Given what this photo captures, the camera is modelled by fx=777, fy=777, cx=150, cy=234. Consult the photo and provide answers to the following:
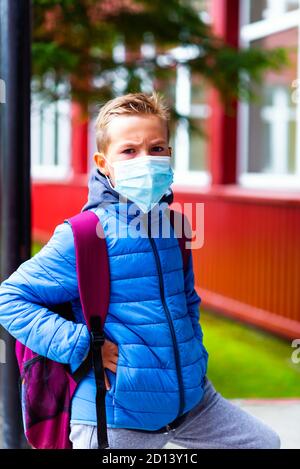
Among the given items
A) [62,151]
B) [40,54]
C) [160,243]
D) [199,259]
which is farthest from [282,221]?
[62,151]

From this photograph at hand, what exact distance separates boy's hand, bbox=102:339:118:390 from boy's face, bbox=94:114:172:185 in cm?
48

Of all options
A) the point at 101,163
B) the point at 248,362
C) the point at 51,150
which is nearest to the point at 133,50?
the point at 248,362

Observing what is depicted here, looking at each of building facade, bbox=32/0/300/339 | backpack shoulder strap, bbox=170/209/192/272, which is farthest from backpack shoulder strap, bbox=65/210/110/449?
building facade, bbox=32/0/300/339

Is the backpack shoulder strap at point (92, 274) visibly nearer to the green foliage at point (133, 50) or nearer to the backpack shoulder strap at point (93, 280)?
the backpack shoulder strap at point (93, 280)

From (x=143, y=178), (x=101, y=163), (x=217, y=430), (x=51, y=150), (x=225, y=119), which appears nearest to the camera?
(x=143, y=178)

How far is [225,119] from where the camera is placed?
8438 mm

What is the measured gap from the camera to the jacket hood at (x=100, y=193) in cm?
204

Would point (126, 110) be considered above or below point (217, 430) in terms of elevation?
above

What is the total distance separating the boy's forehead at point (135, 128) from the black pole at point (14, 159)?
146cm

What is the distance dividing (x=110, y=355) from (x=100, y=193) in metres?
0.42

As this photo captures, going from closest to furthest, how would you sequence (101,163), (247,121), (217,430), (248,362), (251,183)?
1. (101,163)
2. (217,430)
3. (248,362)
4. (251,183)
5. (247,121)

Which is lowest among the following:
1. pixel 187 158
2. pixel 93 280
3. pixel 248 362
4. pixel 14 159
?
pixel 248 362

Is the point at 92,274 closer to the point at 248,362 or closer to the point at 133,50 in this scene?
the point at 133,50

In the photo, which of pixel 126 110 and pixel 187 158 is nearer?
Answer: pixel 126 110
